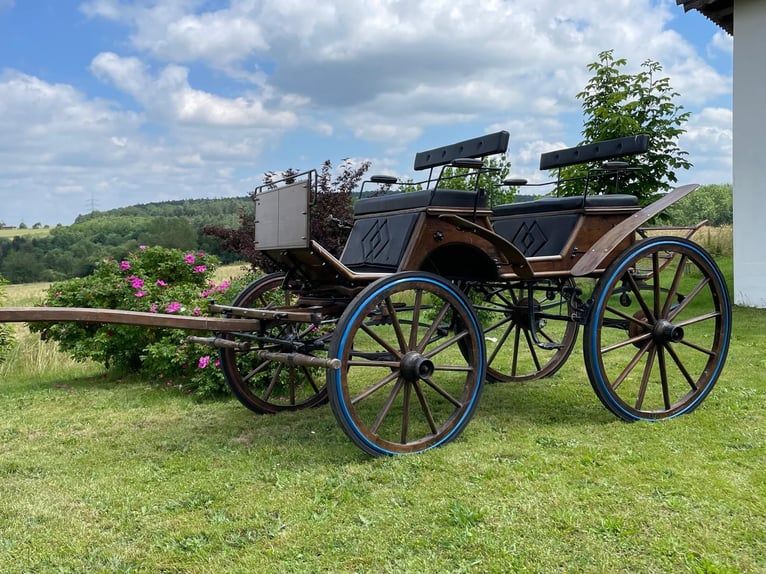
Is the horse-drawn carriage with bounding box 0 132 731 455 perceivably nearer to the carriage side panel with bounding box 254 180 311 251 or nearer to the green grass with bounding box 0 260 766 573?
the carriage side panel with bounding box 254 180 311 251

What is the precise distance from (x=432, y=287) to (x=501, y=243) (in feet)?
2.12

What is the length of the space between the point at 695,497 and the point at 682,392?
262cm

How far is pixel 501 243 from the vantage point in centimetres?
443

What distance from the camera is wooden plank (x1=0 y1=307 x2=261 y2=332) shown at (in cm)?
332

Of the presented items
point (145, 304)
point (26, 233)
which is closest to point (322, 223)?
point (145, 304)

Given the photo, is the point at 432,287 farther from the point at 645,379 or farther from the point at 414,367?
the point at 645,379

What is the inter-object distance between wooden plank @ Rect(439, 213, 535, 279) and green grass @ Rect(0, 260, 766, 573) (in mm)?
1110

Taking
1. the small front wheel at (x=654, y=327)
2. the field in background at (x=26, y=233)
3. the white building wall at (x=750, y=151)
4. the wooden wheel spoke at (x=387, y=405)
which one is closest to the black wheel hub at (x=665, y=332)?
the small front wheel at (x=654, y=327)

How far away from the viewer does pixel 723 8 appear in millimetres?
10945

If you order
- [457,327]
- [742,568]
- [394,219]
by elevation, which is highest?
[394,219]

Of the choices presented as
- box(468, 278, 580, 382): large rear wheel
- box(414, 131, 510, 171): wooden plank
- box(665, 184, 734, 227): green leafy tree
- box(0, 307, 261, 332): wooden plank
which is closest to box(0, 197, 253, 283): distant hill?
box(468, 278, 580, 382): large rear wheel

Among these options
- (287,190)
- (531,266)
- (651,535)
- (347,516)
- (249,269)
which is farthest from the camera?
(249,269)

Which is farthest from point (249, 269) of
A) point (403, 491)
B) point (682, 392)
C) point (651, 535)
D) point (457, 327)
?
point (651, 535)

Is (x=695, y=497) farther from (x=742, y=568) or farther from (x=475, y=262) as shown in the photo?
(x=475, y=262)
